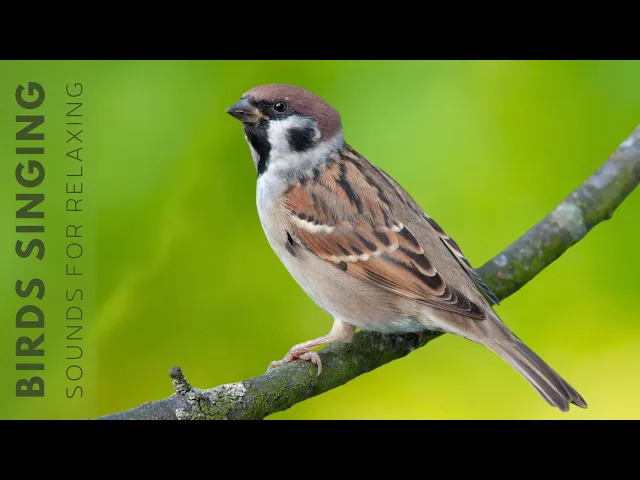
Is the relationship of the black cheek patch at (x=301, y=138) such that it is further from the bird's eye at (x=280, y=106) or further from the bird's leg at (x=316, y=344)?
the bird's leg at (x=316, y=344)

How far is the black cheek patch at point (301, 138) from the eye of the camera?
150 inches

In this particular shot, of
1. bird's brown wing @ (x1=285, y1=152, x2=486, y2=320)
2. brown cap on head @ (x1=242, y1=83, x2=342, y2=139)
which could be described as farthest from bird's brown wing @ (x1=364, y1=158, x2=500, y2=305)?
brown cap on head @ (x1=242, y1=83, x2=342, y2=139)

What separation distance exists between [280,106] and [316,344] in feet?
3.49

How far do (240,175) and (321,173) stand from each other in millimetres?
375

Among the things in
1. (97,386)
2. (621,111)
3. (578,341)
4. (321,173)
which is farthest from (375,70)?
(97,386)

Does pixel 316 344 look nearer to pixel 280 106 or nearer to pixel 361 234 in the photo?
pixel 361 234

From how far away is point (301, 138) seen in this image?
384 centimetres

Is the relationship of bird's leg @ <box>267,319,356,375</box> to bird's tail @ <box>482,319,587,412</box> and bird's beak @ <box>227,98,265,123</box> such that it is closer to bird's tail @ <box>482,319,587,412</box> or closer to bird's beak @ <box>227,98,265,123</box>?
bird's tail @ <box>482,319,587,412</box>

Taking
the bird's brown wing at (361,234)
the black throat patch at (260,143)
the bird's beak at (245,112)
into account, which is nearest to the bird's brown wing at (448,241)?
the bird's brown wing at (361,234)

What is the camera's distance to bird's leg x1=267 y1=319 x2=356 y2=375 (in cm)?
324

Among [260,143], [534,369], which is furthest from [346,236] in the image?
[534,369]

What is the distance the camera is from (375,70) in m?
3.84

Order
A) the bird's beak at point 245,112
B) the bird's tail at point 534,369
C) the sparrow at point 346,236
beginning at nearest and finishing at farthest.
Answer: the bird's tail at point 534,369 < the sparrow at point 346,236 < the bird's beak at point 245,112

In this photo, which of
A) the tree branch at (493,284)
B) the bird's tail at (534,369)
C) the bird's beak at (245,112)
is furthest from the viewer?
the bird's beak at (245,112)
